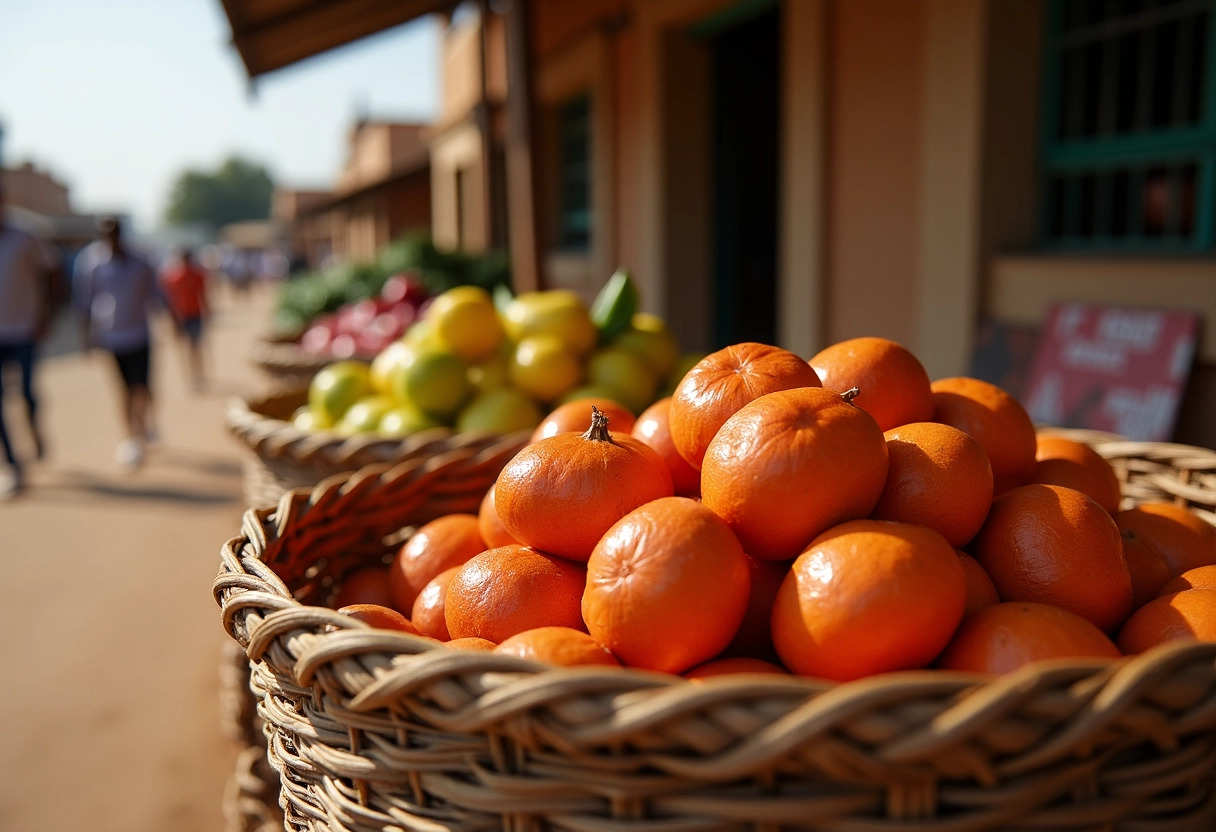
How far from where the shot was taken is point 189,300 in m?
10.3

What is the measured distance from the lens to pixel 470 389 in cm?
238

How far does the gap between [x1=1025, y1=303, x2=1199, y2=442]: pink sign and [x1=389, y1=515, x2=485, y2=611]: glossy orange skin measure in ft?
8.87

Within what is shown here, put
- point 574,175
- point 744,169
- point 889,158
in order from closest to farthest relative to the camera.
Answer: point 889,158 < point 744,169 < point 574,175

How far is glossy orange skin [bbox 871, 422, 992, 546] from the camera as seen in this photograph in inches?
40.4

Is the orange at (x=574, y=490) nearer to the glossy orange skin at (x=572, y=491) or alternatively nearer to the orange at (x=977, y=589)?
the glossy orange skin at (x=572, y=491)

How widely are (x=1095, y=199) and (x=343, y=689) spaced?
3.76m

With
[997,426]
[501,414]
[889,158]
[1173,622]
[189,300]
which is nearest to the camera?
[1173,622]

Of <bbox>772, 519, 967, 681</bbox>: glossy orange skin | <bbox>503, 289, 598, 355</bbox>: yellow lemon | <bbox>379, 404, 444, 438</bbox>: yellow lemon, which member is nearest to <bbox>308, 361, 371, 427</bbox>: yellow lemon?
<bbox>379, 404, 444, 438</bbox>: yellow lemon

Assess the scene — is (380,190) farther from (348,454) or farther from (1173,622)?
(1173,622)

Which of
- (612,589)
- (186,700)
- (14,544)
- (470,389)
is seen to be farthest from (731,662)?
(14,544)

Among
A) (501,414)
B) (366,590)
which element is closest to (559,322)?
(501,414)

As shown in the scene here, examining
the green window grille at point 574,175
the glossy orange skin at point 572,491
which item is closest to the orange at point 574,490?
the glossy orange skin at point 572,491

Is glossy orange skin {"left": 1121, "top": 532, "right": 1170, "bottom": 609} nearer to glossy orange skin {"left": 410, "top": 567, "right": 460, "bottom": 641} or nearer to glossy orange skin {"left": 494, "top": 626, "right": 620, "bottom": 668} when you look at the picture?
glossy orange skin {"left": 494, "top": 626, "right": 620, "bottom": 668}

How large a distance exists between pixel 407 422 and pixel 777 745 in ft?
5.64
